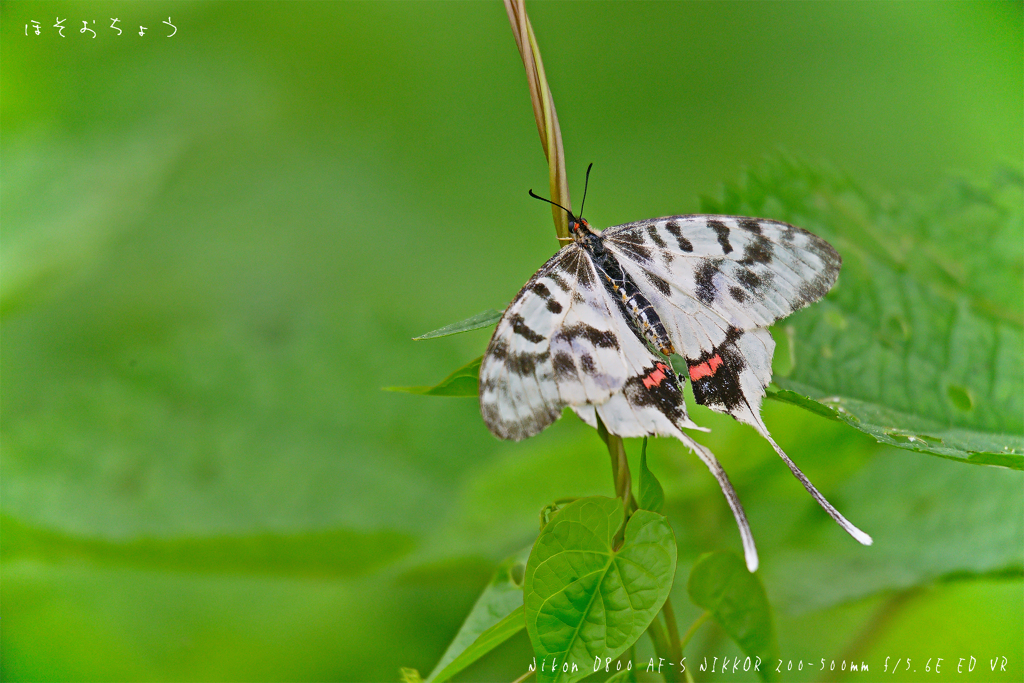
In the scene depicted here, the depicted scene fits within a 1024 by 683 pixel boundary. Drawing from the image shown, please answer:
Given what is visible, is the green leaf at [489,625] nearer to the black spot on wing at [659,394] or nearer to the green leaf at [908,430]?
the black spot on wing at [659,394]

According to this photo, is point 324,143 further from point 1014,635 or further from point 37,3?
point 1014,635

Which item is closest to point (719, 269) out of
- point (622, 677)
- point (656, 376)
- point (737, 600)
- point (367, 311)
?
point (656, 376)

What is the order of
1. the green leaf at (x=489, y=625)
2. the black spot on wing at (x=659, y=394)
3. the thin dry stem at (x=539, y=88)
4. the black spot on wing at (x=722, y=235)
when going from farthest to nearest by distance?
the black spot on wing at (x=722, y=235), the black spot on wing at (x=659, y=394), the green leaf at (x=489, y=625), the thin dry stem at (x=539, y=88)

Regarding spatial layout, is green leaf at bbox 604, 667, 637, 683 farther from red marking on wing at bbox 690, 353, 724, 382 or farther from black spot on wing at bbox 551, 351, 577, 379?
red marking on wing at bbox 690, 353, 724, 382

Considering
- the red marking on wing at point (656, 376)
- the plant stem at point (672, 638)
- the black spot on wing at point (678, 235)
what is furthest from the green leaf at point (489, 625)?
the black spot on wing at point (678, 235)

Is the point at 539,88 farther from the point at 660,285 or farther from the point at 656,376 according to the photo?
the point at 660,285

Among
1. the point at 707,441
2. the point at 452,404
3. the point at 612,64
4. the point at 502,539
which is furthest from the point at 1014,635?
the point at 612,64
